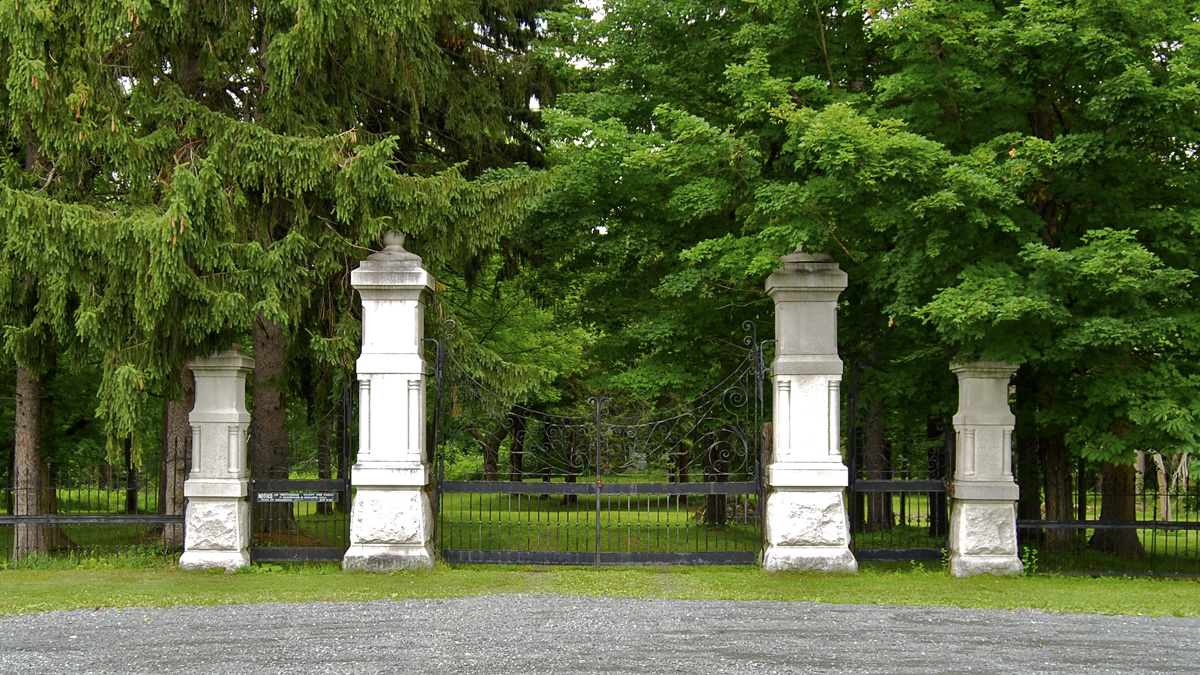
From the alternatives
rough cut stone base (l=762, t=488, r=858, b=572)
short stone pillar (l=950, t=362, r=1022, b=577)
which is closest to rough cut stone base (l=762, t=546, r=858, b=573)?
rough cut stone base (l=762, t=488, r=858, b=572)

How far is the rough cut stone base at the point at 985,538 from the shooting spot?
1016cm

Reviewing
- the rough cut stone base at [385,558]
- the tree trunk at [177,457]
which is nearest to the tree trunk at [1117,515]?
the rough cut stone base at [385,558]

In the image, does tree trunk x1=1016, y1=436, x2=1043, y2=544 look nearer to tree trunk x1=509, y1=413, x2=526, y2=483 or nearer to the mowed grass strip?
the mowed grass strip

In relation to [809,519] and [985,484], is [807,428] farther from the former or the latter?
[985,484]

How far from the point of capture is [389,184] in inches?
440

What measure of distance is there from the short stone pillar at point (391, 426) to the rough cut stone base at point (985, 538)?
518cm

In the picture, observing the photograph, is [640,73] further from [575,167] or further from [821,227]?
[821,227]

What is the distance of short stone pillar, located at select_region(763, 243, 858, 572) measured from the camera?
33.1 feet

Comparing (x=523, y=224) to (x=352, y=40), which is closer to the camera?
(x=352, y=40)

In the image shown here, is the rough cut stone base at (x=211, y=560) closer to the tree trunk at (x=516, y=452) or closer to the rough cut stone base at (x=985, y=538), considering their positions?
the tree trunk at (x=516, y=452)

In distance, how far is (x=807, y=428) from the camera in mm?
10188

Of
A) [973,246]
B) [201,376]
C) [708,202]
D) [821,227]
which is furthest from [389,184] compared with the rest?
[973,246]

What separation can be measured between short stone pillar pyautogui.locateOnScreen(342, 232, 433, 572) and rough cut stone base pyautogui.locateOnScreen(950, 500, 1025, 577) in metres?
5.18

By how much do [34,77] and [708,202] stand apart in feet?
22.5
